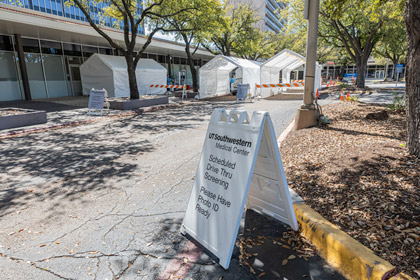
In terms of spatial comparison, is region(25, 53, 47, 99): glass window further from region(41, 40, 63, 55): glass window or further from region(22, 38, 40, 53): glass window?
region(41, 40, 63, 55): glass window

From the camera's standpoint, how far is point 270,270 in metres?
2.46

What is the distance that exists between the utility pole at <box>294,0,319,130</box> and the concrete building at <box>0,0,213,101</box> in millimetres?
14759

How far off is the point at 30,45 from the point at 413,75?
22.3 m

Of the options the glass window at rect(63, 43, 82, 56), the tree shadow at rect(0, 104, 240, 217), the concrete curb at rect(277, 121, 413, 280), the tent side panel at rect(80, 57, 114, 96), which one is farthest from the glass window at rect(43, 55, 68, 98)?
the concrete curb at rect(277, 121, 413, 280)

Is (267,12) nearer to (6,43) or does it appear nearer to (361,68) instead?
(361,68)

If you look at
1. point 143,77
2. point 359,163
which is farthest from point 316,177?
point 143,77

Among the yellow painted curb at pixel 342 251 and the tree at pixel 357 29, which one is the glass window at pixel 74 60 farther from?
the yellow painted curb at pixel 342 251

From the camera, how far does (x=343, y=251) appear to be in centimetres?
241

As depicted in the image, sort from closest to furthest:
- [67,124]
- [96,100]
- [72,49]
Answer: [67,124]
[96,100]
[72,49]

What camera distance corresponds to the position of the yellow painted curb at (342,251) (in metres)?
2.16

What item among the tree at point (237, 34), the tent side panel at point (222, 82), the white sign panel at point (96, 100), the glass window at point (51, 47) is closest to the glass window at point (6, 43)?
the glass window at point (51, 47)

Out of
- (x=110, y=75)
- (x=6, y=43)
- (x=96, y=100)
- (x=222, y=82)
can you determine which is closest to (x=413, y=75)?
(x=96, y=100)

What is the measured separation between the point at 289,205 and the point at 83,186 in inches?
134

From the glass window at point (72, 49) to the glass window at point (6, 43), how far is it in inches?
153
